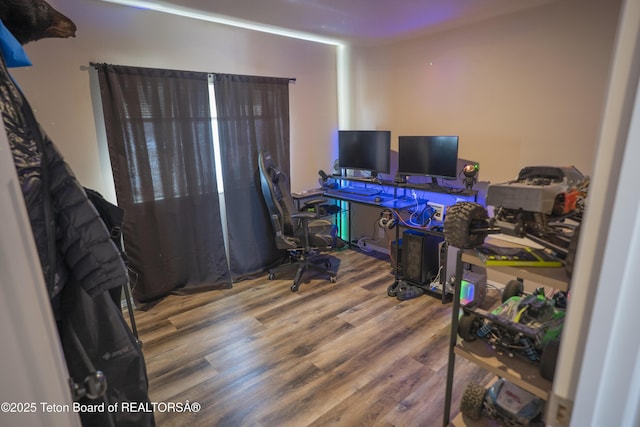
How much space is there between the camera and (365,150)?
3760 millimetres

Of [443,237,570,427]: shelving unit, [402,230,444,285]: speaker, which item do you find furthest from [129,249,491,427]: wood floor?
[443,237,570,427]: shelving unit

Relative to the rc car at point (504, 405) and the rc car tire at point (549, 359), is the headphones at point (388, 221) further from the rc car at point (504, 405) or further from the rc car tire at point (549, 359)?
the rc car tire at point (549, 359)

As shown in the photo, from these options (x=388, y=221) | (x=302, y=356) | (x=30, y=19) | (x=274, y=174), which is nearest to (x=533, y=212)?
(x=30, y=19)

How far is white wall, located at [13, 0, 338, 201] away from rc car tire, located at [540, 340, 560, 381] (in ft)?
10.0

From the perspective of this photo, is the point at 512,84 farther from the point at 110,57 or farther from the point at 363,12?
the point at 110,57

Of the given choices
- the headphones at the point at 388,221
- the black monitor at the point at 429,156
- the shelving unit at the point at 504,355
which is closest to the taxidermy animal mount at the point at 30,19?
the shelving unit at the point at 504,355

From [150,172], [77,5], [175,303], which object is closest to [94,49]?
[77,5]

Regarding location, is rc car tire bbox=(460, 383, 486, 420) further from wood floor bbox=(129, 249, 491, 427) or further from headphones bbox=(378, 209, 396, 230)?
headphones bbox=(378, 209, 396, 230)

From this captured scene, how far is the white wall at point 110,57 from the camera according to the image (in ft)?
7.92

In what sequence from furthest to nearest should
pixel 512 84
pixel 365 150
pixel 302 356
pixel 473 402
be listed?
pixel 365 150 → pixel 512 84 → pixel 302 356 → pixel 473 402

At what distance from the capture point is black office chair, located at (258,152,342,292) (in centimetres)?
317

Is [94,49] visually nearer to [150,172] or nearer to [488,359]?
[150,172]

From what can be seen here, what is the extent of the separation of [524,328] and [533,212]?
1.61 ft

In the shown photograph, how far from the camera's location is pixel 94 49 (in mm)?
2557
